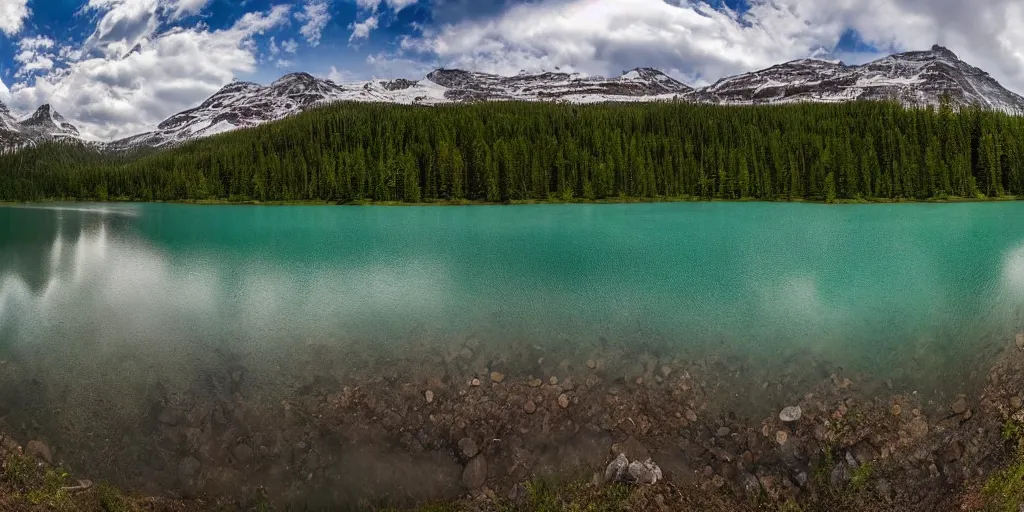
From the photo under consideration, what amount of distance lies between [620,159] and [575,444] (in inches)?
4340

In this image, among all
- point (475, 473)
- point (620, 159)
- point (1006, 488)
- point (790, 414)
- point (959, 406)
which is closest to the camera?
point (1006, 488)

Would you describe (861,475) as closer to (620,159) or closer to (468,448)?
(468,448)

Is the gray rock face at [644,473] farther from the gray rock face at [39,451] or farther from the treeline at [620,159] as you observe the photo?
the treeline at [620,159]

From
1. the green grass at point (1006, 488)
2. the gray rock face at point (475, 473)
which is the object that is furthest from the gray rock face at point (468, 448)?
the green grass at point (1006, 488)

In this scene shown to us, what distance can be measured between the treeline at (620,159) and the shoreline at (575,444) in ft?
310

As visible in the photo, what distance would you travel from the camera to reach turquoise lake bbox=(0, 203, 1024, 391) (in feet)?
49.1

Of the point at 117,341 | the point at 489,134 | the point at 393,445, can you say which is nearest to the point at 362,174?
the point at 489,134

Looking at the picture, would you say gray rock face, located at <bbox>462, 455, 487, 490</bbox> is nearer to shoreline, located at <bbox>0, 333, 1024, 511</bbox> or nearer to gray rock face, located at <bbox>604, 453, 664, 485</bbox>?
shoreline, located at <bbox>0, 333, 1024, 511</bbox>

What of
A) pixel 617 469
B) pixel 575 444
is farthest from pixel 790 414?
pixel 575 444

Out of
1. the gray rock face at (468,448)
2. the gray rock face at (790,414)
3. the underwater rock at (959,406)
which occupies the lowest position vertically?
the gray rock face at (468,448)

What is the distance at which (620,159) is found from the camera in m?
115

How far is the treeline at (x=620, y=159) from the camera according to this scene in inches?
4063

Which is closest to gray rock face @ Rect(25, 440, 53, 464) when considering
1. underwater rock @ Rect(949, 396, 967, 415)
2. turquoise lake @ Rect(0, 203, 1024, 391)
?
turquoise lake @ Rect(0, 203, 1024, 391)

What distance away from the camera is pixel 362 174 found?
114 meters
